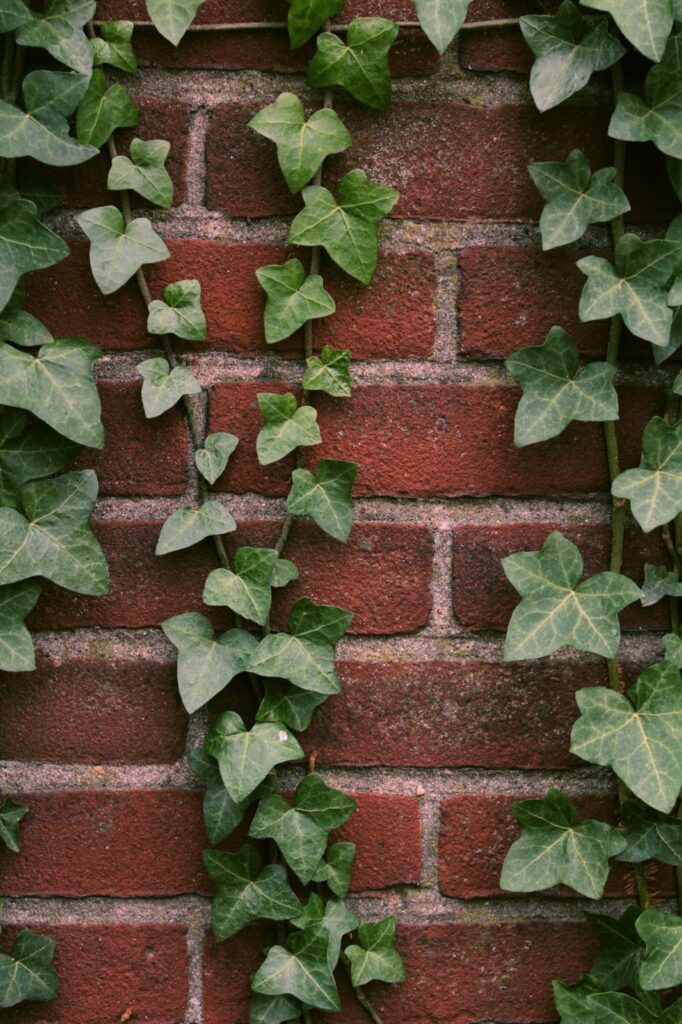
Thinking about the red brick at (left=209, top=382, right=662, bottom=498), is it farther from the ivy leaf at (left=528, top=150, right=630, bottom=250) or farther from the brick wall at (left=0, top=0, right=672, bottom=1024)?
the ivy leaf at (left=528, top=150, right=630, bottom=250)

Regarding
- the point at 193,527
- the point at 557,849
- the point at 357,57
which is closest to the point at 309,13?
the point at 357,57

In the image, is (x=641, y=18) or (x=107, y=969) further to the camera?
(x=107, y=969)

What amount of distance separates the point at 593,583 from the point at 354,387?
0.24 meters

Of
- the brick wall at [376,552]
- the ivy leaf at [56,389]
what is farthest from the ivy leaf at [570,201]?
the ivy leaf at [56,389]

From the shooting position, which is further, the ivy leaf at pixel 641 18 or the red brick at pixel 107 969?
the red brick at pixel 107 969

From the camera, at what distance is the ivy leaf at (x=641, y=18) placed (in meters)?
0.70

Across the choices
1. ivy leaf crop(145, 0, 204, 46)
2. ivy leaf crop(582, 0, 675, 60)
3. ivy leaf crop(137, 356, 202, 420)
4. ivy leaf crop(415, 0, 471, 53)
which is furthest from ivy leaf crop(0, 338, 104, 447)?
ivy leaf crop(582, 0, 675, 60)

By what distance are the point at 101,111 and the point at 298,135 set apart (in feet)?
0.49

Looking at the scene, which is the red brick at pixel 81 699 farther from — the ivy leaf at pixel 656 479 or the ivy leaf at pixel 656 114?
the ivy leaf at pixel 656 114

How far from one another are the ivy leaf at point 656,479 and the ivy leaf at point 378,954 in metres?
0.38

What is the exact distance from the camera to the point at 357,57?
2.46 ft

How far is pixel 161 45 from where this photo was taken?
0.77 m

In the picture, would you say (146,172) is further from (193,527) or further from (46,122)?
(193,527)

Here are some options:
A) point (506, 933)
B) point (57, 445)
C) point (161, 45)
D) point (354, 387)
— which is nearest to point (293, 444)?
point (354, 387)
